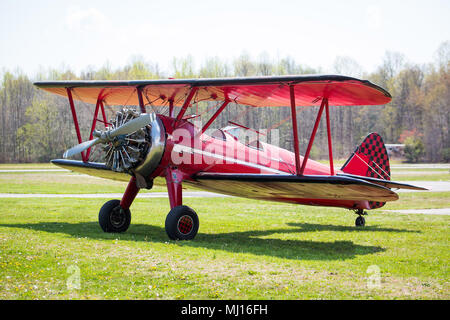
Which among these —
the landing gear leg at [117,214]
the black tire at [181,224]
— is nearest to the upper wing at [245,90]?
the landing gear leg at [117,214]

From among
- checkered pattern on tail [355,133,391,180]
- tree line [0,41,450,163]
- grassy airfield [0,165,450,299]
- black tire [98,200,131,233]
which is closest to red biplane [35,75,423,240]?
black tire [98,200,131,233]

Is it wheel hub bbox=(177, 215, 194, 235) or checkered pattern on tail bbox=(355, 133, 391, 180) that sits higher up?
checkered pattern on tail bbox=(355, 133, 391, 180)

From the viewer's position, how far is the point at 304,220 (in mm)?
13812

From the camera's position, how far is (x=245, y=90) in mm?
10148

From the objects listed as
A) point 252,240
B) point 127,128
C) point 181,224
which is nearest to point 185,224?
point 181,224

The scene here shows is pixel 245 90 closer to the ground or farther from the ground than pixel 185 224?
farther from the ground

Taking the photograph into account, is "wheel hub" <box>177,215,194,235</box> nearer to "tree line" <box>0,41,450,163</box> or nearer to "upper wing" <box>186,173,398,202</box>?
"upper wing" <box>186,173,398,202</box>

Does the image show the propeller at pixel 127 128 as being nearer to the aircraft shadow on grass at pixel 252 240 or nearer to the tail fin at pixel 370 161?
the aircraft shadow on grass at pixel 252 240

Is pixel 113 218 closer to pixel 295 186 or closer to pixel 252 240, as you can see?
pixel 252 240

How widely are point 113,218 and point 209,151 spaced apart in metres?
2.76

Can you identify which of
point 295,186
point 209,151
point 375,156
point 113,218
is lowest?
point 113,218

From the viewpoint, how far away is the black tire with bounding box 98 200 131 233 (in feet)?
34.0

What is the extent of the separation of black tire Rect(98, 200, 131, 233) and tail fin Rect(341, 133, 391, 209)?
19.3ft
